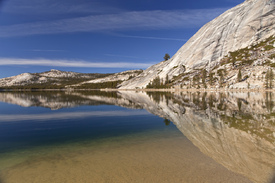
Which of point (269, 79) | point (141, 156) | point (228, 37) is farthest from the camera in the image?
point (228, 37)

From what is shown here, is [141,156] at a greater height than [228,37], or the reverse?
[228,37]

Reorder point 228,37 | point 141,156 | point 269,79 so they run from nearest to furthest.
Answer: point 141,156 → point 269,79 → point 228,37

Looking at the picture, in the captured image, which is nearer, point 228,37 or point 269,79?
point 269,79

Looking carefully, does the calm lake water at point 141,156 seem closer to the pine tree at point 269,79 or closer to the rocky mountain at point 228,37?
the pine tree at point 269,79

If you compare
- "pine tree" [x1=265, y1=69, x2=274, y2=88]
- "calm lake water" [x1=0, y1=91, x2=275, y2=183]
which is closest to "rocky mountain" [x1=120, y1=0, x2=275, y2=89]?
"pine tree" [x1=265, y1=69, x2=274, y2=88]

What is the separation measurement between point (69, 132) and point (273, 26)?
19271 centimetres

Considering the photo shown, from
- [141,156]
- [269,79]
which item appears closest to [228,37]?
[269,79]

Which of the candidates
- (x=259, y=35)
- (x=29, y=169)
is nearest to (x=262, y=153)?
(x=29, y=169)

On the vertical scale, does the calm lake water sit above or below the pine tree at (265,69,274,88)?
below

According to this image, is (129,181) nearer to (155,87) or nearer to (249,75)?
(249,75)

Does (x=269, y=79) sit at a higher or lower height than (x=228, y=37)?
lower

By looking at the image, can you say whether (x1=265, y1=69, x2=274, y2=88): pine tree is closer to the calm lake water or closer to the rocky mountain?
the rocky mountain

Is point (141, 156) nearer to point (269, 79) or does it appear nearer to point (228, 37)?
point (269, 79)

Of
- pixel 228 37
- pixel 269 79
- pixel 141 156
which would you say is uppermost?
pixel 228 37
